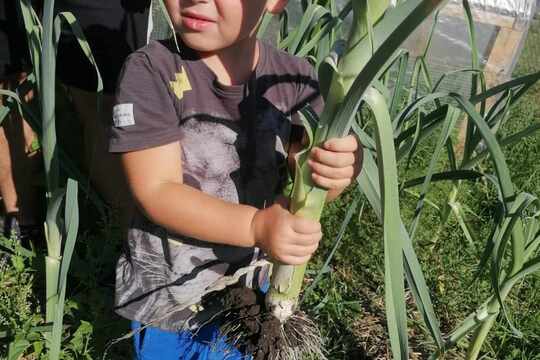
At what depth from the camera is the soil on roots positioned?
104cm

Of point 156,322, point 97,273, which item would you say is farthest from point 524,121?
point 156,322

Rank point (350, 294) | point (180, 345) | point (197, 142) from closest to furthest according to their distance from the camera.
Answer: point (197, 142), point (180, 345), point (350, 294)

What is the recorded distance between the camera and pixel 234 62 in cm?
109

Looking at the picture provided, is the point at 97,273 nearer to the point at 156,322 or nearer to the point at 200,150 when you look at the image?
the point at 156,322

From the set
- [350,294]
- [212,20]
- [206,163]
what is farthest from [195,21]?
[350,294]

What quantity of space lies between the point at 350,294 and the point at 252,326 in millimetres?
850

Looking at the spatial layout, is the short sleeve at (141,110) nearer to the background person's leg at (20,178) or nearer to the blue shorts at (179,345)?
the blue shorts at (179,345)

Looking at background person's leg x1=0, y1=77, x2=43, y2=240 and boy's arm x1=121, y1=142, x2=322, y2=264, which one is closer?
boy's arm x1=121, y1=142, x2=322, y2=264

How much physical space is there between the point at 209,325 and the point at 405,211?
1.10m

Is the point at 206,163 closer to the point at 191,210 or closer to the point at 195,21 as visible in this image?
the point at 191,210

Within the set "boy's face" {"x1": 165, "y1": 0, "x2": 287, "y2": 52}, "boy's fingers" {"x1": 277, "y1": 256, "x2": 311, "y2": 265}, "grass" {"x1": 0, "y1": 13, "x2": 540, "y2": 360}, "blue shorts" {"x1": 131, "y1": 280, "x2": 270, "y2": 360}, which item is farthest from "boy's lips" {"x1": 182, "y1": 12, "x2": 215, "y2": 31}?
"grass" {"x1": 0, "y1": 13, "x2": 540, "y2": 360}

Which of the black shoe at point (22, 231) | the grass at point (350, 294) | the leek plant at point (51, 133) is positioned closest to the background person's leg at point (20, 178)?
the black shoe at point (22, 231)

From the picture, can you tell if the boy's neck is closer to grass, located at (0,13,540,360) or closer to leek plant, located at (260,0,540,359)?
leek plant, located at (260,0,540,359)

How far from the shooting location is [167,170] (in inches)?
39.1
